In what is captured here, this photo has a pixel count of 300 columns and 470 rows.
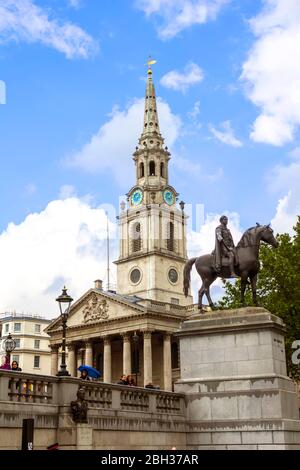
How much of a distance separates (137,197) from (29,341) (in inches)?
1448

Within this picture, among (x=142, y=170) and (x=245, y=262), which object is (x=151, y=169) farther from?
(x=245, y=262)

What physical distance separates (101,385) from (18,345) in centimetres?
10675

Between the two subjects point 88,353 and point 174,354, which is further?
point 174,354

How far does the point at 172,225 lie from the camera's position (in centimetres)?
10544

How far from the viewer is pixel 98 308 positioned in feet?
291

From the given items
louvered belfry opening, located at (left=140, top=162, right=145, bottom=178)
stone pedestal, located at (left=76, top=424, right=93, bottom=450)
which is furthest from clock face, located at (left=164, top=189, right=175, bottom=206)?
A: stone pedestal, located at (left=76, top=424, right=93, bottom=450)

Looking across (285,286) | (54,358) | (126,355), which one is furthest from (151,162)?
(285,286)

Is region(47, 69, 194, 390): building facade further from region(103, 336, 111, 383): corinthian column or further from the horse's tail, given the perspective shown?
the horse's tail

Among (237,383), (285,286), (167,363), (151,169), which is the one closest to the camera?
(237,383)

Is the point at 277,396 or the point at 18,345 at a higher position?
the point at 18,345

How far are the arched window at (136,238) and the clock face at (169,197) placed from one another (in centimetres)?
598

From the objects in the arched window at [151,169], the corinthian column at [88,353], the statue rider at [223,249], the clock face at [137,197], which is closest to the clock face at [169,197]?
the arched window at [151,169]
